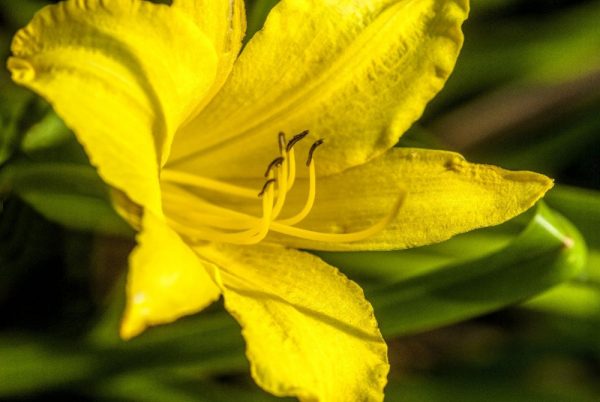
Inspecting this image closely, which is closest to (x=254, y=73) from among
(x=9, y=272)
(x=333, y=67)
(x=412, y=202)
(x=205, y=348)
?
(x=333, y=67)

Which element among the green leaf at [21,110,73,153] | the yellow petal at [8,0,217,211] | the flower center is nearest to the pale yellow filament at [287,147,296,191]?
the flower center

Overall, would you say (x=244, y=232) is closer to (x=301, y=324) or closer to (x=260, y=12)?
(x=301, y=324)

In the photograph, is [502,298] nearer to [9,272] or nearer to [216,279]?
[216,279]

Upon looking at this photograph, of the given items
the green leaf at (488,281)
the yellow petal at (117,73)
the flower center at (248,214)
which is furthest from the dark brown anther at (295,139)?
the green leaf at (488,281)

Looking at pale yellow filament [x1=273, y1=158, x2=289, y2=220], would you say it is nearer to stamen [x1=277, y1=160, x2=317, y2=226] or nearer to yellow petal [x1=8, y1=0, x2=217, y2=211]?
stamen [x1=277, y1=160, x2=317, y2=226]

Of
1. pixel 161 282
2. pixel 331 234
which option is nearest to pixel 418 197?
pixel 331 234

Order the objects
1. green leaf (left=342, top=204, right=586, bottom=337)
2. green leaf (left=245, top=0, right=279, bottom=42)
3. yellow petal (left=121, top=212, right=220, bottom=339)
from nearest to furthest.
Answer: yellow petal (left=121, top=212, right=220, bottom=339) → green leaf (left=342, top=204, right=586, bottom=337) → green leaf (left=245, top=0, right=279, bottom=42)

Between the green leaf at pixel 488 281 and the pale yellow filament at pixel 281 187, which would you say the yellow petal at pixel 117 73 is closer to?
the pale yellow filament at pixel 281 187
